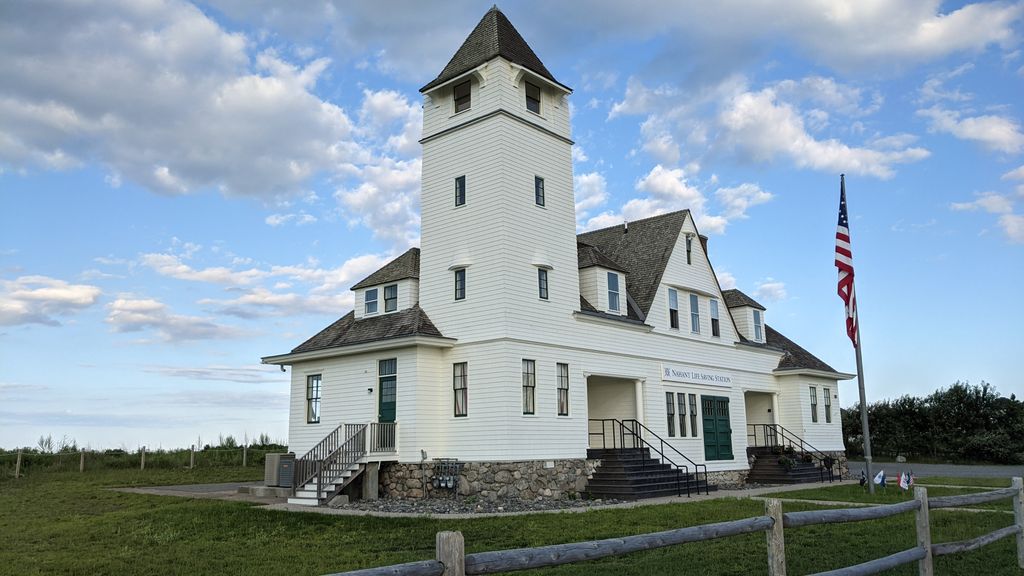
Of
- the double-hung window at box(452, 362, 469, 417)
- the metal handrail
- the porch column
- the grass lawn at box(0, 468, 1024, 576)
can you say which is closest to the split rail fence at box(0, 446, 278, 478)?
the grass lawn at box(0, 468, 1024, 576)

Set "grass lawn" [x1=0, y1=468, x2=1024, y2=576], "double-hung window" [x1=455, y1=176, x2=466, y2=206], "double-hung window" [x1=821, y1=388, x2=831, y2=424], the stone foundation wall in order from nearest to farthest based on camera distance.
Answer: "grass lawn" [x1=0, y1=468, x2=1024, y2=576]
the stone foundation wall
"double-hung window" [x1=455, y1=176, x2=466, y2=206]
"double-hung window" [x1=821, y1=388, x2=831, y2=424]

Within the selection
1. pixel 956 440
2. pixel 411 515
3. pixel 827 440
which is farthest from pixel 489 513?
pixel 956 440

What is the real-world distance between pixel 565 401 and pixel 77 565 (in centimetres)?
1384

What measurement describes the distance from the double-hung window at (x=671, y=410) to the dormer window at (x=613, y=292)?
11.7ft

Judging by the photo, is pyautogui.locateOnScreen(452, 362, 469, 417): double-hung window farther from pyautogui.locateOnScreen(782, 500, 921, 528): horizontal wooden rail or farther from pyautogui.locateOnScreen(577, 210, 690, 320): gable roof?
pyautogui.locateOnScreen(782, 500, 921, 528): horizontal wooden rail

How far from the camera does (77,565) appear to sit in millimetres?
11680

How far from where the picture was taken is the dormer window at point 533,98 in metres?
24.5

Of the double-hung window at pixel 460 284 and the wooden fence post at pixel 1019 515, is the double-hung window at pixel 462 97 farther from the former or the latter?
the wooden fence post at pixel 1019 515

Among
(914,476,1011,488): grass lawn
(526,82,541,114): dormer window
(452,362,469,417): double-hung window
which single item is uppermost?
(526,82,541,114): dormer window

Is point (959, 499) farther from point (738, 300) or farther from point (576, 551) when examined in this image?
point (738, 300)

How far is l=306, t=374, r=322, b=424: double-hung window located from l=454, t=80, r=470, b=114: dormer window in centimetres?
937

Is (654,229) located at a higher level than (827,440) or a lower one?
higher

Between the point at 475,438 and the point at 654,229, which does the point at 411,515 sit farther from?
the point at 654,229

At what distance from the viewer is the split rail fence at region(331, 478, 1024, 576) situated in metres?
5.09
